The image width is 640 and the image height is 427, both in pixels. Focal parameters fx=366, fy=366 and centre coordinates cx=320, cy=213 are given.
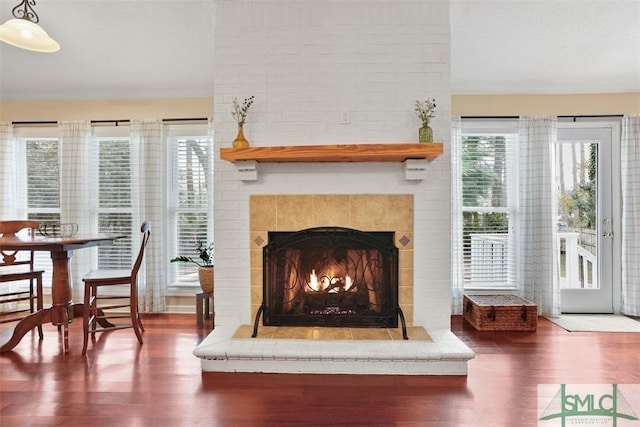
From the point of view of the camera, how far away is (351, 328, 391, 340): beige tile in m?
2.53

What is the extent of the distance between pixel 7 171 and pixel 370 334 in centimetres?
408

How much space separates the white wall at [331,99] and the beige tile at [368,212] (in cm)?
6

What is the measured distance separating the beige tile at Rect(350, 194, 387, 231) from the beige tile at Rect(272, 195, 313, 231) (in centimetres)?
33

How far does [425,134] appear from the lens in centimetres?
257

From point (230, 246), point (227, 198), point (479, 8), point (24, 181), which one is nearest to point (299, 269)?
point (230, 246)

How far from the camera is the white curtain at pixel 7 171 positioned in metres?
3.85

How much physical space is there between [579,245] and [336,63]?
10.3ft

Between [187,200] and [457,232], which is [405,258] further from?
[187,200]

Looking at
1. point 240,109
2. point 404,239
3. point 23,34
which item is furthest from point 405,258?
point 23,34

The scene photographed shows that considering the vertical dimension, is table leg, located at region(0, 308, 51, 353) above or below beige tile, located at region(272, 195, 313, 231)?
below

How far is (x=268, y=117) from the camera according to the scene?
2.78 m

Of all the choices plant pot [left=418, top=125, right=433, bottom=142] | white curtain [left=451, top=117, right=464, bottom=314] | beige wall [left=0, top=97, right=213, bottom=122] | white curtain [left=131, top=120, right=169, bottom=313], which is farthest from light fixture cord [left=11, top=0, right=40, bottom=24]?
white curtain [left=451, top=117, right=464, bottom=314]

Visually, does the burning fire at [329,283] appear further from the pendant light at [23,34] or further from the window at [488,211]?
the pendant light at [23,34]

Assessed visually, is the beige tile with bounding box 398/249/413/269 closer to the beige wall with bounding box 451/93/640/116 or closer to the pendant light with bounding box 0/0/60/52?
the beige wall with bounding box 451/93/640/116
